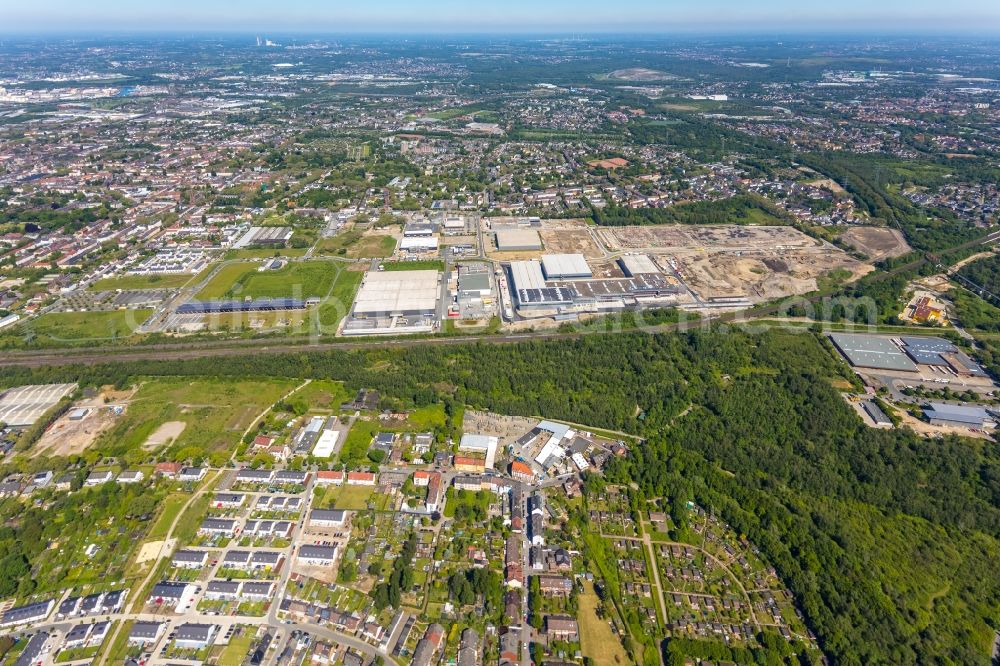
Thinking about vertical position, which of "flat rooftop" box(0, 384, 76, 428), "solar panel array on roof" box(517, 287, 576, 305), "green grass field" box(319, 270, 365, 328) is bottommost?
"flat rooftop" box(0, 384, 76, 428)

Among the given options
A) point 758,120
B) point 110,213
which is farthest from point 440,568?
point 758,120

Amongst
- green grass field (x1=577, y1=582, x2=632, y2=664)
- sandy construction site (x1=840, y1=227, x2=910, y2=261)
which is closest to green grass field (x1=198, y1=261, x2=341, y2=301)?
green grass field (x1=577, y1=582, x2=632, y2=664)

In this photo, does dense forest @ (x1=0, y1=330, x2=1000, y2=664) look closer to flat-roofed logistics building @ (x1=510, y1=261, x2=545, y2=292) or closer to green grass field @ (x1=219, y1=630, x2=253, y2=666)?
flat-roofed logistics building @ (x1=510, y1=261, x2=545, y2=292)

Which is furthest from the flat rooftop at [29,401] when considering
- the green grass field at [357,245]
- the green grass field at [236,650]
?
the green grass field at [357,245]

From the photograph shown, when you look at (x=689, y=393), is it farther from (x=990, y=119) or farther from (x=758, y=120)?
(x=990, y=119)

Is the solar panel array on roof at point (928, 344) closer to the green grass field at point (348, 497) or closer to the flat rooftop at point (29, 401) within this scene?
the green grass field at point (348, 497)
